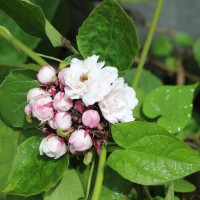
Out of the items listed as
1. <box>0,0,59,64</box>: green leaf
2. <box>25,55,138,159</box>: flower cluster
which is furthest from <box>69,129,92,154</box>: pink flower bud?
<box>0,0,59,64</box>: green leaf

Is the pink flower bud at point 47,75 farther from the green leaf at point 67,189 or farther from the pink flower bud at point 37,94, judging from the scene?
the green leaf at point 67,189

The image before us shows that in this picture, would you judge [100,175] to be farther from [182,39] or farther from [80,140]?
[182,39]

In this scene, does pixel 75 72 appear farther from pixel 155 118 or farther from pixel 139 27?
pixel 139 27

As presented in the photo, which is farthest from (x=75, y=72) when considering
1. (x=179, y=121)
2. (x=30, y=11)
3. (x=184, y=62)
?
(x=184, y=62)

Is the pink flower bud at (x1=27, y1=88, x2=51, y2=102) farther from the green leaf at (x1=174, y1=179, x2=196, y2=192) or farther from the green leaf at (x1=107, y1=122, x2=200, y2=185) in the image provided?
the green leaf at (x1=174, y1=179, x2=196, y2=192)

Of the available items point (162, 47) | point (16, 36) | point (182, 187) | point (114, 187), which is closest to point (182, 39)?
point (162, 47)

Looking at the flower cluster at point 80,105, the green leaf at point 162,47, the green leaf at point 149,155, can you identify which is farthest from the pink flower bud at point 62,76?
the green leaf at point 162,47
